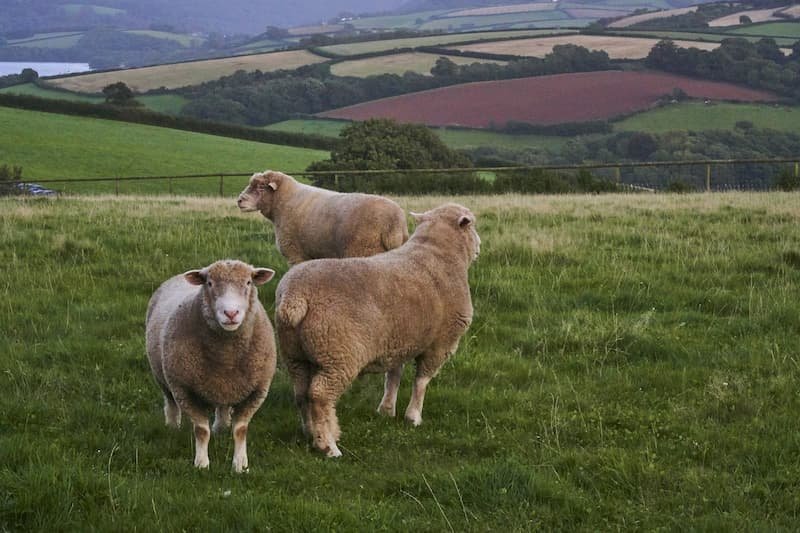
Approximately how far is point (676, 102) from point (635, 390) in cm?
6963

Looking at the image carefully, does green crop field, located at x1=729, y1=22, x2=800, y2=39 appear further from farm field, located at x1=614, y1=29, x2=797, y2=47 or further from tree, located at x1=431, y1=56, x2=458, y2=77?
tree, located at x1=431, y1=56, x2=458, y2=77

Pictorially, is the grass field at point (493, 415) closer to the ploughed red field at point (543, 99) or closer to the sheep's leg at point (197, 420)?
the sheep's leg at point (197, 420)

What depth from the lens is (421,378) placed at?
20.8 feet

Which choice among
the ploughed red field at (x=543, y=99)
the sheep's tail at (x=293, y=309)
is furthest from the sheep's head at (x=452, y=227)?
the ploughed red field at (x=543, y=99)

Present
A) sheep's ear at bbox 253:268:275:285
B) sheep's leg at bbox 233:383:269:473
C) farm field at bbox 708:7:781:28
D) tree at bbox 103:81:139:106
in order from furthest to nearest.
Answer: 1. farm field at bbox 708:7:781:28
2. tree at bbox 103:81:139:106
3. sheep's ear at bbox 253:268:275:285
4. sheep's leg at bbox 233:383:269:473

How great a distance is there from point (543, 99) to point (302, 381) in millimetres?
74978

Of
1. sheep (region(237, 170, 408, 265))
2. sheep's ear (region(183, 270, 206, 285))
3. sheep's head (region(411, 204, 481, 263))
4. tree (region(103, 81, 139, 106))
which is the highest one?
sheep's ear (region(183, 270, 206, 285))

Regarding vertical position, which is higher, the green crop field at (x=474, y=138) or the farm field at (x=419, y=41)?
the farm field at (x=419, y=41)

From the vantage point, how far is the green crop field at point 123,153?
4634 cm

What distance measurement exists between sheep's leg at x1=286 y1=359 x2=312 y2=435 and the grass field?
0.58 ft

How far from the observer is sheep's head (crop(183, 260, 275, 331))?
508 centimetres

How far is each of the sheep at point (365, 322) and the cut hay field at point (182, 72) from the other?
257 feet

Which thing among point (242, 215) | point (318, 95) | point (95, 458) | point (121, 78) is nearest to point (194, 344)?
point (95, 458)

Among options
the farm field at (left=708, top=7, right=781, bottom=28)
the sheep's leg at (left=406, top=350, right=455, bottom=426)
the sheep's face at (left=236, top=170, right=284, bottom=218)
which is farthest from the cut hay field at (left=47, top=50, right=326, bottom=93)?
the sheep's leg at (left=406, top=350, right=455, bottom=426)
